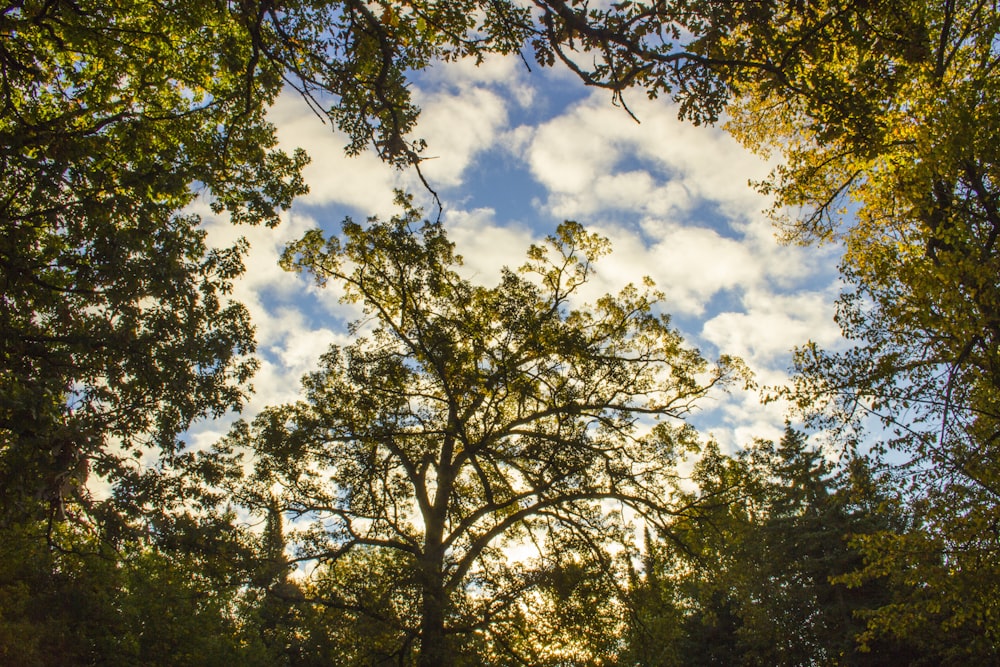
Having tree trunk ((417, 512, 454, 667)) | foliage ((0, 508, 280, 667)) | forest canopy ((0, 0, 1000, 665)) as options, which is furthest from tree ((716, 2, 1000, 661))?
foliage ((0, 508, 280, 667))

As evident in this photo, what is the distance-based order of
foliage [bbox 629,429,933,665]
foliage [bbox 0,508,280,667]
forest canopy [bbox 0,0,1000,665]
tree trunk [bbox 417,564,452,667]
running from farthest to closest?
foliage [bbox 0,508,280,667] < foliage [bbox 629,429,933,665] < tree trunk [bbox 417,564,452,667] < forest canopy [bbox 0,0,1000,665]

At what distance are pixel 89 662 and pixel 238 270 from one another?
51.4 feet

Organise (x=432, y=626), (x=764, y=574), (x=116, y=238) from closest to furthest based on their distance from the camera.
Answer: (x=116, y=238)
(x=432, y=626)
(x=764, y=574)

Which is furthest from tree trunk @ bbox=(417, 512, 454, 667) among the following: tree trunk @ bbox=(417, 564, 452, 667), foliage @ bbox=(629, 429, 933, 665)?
foliage @ bbox=(629, 429, 933, 665)

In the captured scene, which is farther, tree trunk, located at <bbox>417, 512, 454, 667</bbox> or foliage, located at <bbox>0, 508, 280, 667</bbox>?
foliage, located at <bbox>0, 508, 280, 667</bbox>

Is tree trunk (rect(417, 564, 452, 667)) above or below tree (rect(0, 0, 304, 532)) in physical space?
below

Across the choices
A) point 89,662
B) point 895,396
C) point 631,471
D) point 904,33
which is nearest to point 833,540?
point 631,471

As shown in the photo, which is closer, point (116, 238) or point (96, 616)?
point (116, 238)

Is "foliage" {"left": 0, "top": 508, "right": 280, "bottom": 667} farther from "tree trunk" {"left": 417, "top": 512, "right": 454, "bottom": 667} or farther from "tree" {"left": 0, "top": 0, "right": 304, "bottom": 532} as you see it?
"tree" {"left": 0, "top": 0, "right": 304, "bottom": 532}

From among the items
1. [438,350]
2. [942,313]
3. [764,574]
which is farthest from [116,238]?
[764,574]

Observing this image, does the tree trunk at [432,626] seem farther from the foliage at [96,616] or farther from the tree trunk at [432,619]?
the foliage at [96,616]

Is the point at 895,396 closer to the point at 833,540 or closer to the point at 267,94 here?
the point at 267,94

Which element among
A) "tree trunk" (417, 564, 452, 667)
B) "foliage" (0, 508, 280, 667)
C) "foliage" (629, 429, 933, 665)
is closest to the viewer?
"tree trunk" (417, 564, 452, 667)

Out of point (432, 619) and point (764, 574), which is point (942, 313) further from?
point (764, 574)
